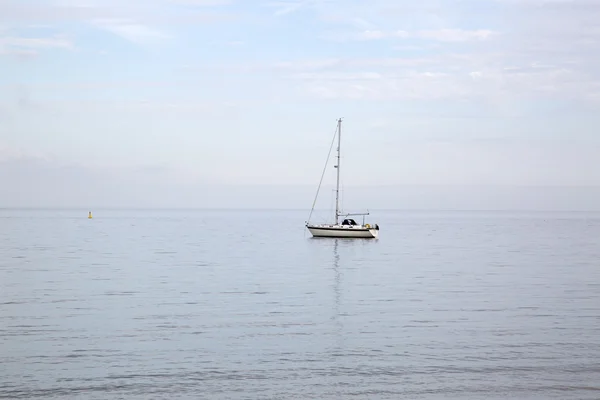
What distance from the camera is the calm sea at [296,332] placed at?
70.0 feet

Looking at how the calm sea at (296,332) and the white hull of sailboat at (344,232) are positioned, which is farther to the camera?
the white hull of sailboat at (344,232)

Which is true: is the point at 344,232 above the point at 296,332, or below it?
above

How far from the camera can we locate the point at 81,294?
42.2m

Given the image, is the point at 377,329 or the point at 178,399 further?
the point at 377,329

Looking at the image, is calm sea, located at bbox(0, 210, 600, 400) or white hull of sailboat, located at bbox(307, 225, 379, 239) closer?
calm sea, located at bbox(0, 210, 600, 400)

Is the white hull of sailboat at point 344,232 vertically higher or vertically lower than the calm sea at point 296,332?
higher

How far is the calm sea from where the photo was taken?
21344mm

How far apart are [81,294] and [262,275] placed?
53.8ft

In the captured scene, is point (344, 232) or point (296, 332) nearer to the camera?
point (296, 332)

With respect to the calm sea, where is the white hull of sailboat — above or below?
above

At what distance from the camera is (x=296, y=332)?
29906 mm

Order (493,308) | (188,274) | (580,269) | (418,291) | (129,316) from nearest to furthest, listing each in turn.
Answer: (129,316), (493,308), (418,291), (188,274), (580,269)

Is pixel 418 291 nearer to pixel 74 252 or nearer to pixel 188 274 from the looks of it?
pixel 188 274

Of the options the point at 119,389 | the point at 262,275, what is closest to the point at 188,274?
the point at 262,275
